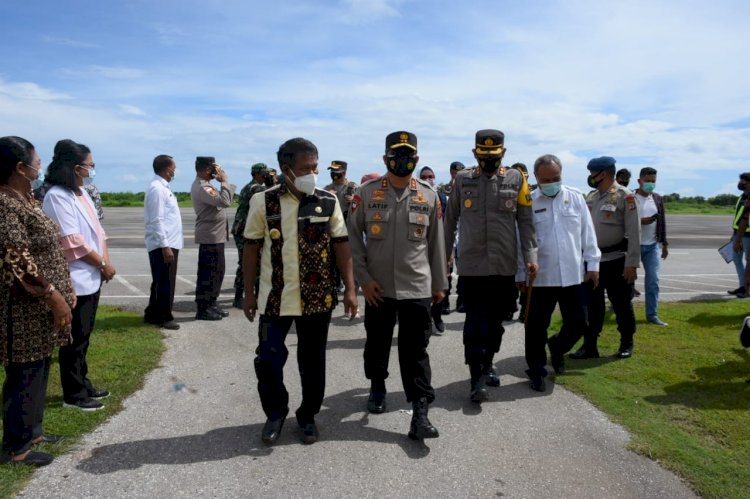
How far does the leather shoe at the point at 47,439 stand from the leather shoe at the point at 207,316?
416 centimetres

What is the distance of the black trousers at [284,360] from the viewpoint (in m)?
4.37

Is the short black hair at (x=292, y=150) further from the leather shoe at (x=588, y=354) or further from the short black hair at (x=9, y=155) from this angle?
the leather shoe at (x=588, y=354)

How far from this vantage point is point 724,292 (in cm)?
1180

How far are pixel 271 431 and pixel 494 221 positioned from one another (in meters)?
2.54

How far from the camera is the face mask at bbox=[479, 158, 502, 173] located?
5.21 metres

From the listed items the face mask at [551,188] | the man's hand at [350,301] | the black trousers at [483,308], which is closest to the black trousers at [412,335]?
the man's hand at [350,301]

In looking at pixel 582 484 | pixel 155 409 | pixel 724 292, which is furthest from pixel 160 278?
pixel 724 292

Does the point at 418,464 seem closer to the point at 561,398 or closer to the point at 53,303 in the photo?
the point at 561,398

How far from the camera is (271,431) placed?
4332 mm

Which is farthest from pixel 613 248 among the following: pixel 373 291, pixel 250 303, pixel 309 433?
pixel 250 303

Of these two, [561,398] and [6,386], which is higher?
[6,386]

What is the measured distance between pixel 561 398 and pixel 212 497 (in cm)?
323

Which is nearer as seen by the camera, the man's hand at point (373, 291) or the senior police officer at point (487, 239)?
the man's hand at point (373, 291)

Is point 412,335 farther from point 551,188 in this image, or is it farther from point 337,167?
point 337,167
